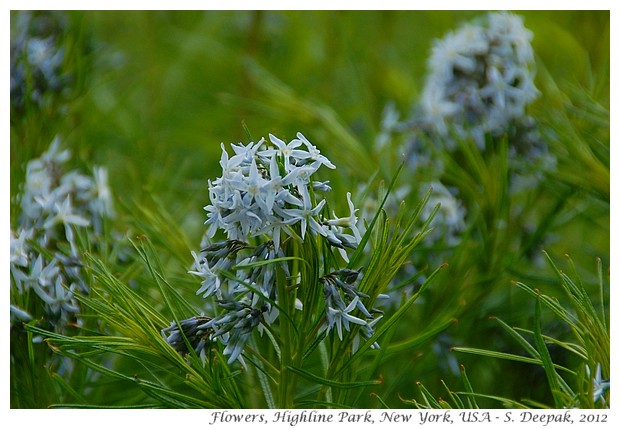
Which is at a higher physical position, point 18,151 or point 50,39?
point 50,39

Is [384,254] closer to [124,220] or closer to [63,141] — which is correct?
[124,220]

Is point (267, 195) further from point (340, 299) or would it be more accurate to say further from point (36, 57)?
point (36, 57)

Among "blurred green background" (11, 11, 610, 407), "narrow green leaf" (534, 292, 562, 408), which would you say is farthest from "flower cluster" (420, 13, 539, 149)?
"narrow green leaf" (534, 292, 562, 408)

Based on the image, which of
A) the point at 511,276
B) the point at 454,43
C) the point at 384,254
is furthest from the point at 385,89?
the point at 384,254

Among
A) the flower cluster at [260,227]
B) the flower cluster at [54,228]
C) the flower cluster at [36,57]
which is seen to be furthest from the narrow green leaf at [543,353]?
the flower cluster at [36,57]

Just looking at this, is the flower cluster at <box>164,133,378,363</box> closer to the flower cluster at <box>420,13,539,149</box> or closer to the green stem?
the green stem

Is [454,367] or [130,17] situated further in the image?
[130,17]

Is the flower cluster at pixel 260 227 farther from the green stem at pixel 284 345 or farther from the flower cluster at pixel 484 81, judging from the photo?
the flower cluster at pixel 484 81
